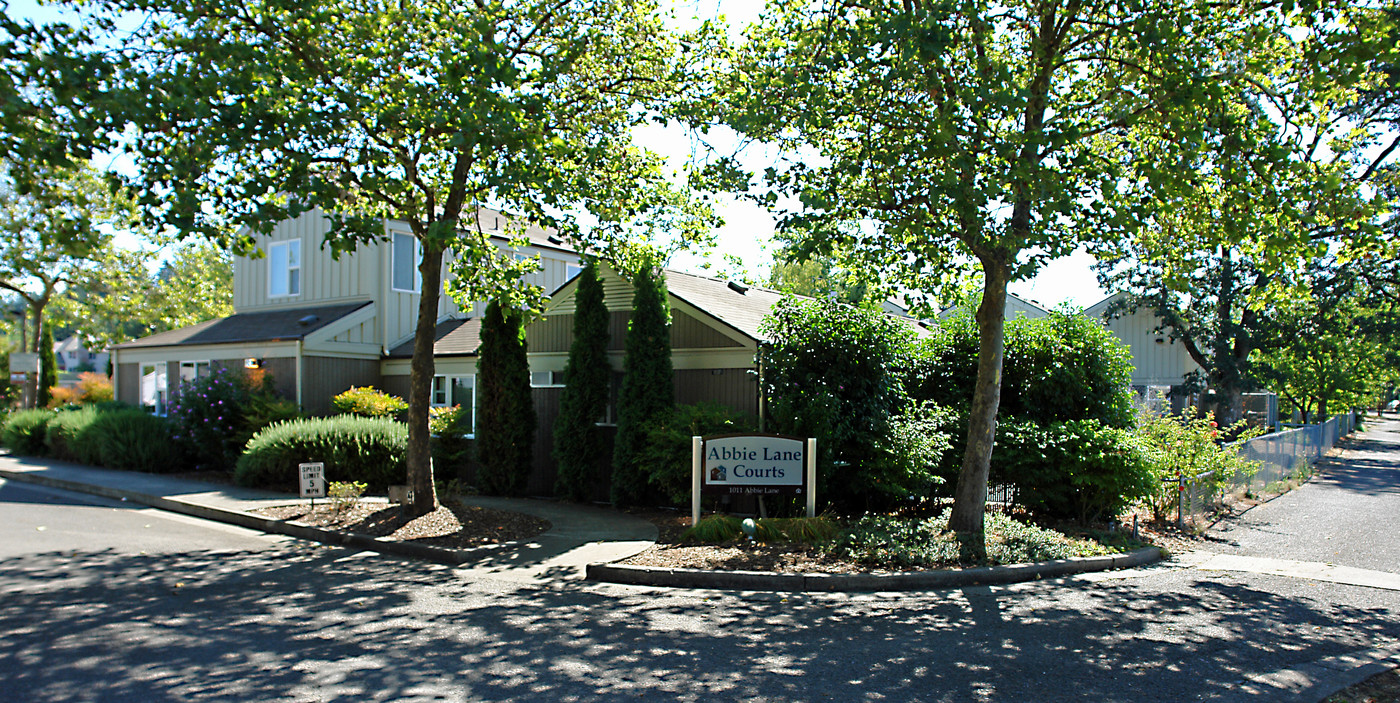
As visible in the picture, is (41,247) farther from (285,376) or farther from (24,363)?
(285,376)

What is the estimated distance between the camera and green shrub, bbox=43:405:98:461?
61.3 ft

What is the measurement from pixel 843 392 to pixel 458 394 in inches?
377

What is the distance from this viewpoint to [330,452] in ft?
47.4

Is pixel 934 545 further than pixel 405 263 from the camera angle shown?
No

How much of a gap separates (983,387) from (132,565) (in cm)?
946

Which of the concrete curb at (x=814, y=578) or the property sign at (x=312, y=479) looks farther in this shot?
the property sign at (x=312, y=479)

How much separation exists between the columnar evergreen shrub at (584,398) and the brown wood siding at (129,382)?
1517 centimetres

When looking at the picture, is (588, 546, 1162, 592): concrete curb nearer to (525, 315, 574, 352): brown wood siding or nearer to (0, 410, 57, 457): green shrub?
(525, 315, 574, 352): brown wood siding

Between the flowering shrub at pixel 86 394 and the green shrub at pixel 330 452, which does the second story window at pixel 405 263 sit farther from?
the flowering shrub at pixel 86 394

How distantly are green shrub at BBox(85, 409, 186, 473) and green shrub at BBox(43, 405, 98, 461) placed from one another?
37.1 inches

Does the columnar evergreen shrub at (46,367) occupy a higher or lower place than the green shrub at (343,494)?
higher

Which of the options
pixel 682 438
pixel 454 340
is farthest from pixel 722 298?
pixel 454 340

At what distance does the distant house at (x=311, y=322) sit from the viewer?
1866cm

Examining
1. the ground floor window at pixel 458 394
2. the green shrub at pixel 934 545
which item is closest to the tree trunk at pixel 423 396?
the ground floor window at pixel 458 394
